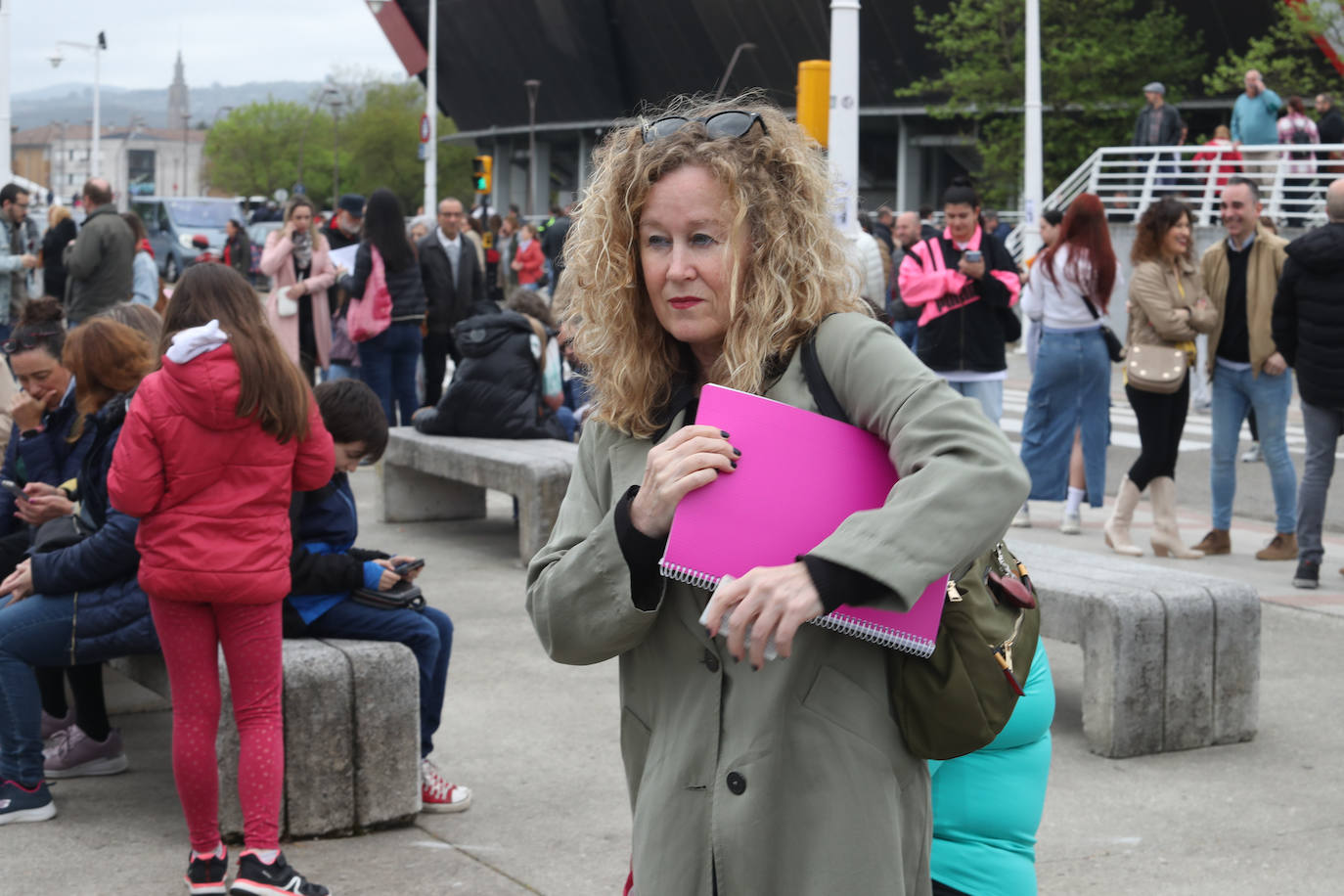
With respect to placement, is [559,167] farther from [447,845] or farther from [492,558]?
[447,845]

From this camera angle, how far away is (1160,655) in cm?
548

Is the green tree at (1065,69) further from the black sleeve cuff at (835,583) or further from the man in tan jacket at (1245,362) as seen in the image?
the black sleeve cuff at (835,583)

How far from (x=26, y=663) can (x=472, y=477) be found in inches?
173

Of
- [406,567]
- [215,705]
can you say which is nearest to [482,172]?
[406,567]

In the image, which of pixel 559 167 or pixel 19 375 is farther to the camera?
pixel 559 167

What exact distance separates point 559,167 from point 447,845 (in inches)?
2471

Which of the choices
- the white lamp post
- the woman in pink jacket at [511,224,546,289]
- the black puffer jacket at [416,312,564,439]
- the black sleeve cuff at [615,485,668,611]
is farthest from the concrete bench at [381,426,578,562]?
the woman in pink jacket at [511,224,546,289]

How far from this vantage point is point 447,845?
4.61m

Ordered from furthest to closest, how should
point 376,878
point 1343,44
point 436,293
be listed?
point 1343,44 < point 436,293 < point 376,878

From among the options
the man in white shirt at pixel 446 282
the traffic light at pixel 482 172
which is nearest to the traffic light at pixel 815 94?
the man in white shirt at pixel 446 282

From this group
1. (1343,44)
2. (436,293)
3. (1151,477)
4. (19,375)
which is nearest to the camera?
(19,375)

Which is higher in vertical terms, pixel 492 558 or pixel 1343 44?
pixel 1343 44

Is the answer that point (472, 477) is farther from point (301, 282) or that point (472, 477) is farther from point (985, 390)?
point (301, 282)

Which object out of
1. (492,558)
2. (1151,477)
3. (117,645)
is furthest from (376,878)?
(1151,477)
